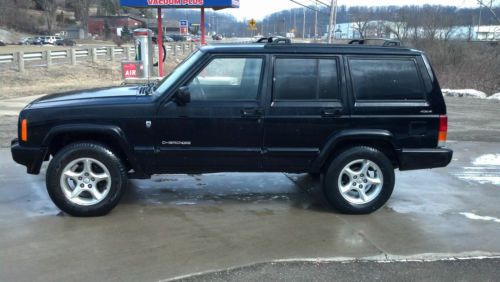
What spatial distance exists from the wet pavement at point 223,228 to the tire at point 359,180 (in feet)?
0.46

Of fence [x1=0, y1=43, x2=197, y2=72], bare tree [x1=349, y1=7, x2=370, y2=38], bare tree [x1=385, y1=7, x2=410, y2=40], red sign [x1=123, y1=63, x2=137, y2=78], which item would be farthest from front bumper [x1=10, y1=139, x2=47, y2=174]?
bare tree [x1=385, y1=7, x2=410, y2=40]

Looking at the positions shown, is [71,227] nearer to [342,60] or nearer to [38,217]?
[38,217]

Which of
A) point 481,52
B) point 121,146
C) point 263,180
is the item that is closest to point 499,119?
point 263,180

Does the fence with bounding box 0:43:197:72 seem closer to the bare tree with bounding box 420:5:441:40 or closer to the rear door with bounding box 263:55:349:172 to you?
the rear door with bounding box 263:55:349:172

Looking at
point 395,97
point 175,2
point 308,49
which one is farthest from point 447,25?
point 308,49

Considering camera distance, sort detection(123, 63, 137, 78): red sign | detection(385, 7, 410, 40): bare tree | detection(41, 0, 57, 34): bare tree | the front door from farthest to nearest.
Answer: detection(41, 0, 57, 34): bare tree
detection(385, 7, 410, 40): bare tree
detection(123, 63, 137, 78): red sign
the front door

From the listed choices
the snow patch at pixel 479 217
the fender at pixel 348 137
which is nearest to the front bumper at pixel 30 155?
the fender at pixel 348 137

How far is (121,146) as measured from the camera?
5.19 metres

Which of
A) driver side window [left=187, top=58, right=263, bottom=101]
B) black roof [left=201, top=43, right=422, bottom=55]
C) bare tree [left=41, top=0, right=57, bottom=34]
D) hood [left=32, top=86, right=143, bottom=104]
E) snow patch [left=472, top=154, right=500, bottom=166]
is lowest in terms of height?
snow patch [left=472, top=154, right=500, bottom=166]

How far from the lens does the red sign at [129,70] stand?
586 inches

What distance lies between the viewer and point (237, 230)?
4.96 metres

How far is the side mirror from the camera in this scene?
513cm

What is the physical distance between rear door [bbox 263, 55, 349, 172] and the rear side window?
20cm

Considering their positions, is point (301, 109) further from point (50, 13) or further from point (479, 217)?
point (50, 13)
